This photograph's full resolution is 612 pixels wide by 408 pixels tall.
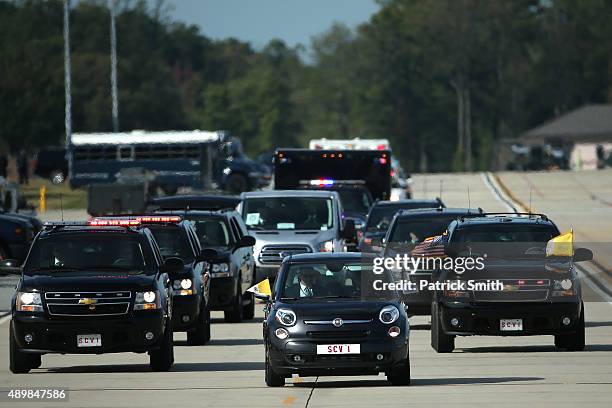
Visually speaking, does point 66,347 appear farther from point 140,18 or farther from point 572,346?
point 140,18

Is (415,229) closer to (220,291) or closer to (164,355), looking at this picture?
(220,291)

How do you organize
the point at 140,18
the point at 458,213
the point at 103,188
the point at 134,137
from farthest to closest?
the point at 140,18
the point at 134,137
the point at 103,188
the point at 458,213

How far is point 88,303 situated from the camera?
18781mm

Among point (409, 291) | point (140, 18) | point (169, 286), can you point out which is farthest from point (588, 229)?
point (140, 18)

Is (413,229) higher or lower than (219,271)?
higher

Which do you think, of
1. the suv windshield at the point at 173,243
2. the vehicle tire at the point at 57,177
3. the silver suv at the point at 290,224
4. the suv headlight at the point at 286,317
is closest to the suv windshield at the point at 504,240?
the suv windshield at the point at 173,243

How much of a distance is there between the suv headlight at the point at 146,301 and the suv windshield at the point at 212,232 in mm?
8526

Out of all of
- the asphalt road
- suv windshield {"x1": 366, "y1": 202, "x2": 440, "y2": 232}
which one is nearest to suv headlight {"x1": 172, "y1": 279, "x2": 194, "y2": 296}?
the asphalt road

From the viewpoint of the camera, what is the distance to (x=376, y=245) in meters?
28.7

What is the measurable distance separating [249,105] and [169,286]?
172545 mm

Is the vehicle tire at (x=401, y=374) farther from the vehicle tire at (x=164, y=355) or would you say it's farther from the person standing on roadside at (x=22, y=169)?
the person standing on roadside at (x=22, y=169)

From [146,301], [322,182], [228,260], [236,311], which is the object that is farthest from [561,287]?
[322,182]

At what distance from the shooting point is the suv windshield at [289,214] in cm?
3303

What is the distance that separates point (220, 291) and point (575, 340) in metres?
6.81
